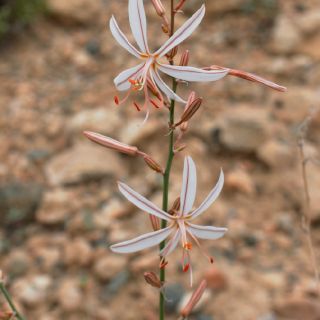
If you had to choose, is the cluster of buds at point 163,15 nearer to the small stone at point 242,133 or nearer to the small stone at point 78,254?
the small stone at point 78,254

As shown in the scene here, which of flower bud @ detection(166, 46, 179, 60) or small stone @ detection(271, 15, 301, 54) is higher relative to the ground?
flower bud @ detection(166, 46, 179, 60)

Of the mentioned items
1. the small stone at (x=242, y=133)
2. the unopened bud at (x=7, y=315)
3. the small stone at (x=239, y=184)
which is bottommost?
the small stone at (x=239, y=184)

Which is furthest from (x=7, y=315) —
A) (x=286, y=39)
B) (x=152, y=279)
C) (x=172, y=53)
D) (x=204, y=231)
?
(x=286, y=39)

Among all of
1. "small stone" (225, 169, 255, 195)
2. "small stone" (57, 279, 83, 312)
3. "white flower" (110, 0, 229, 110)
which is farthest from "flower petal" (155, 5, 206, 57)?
"small stone" (225, 169, 255, 195)

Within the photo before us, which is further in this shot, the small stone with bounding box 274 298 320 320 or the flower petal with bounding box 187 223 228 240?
the small stone with bounding box 274 298 320 320

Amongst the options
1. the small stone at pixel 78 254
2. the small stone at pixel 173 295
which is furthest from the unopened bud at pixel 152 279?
the small stone at pixel 78 254

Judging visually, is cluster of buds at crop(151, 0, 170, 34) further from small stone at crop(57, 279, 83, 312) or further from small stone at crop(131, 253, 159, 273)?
small stone at crop(57, 279, 83, 312)

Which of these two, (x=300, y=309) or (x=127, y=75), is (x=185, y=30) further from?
(x=300, y=309)
